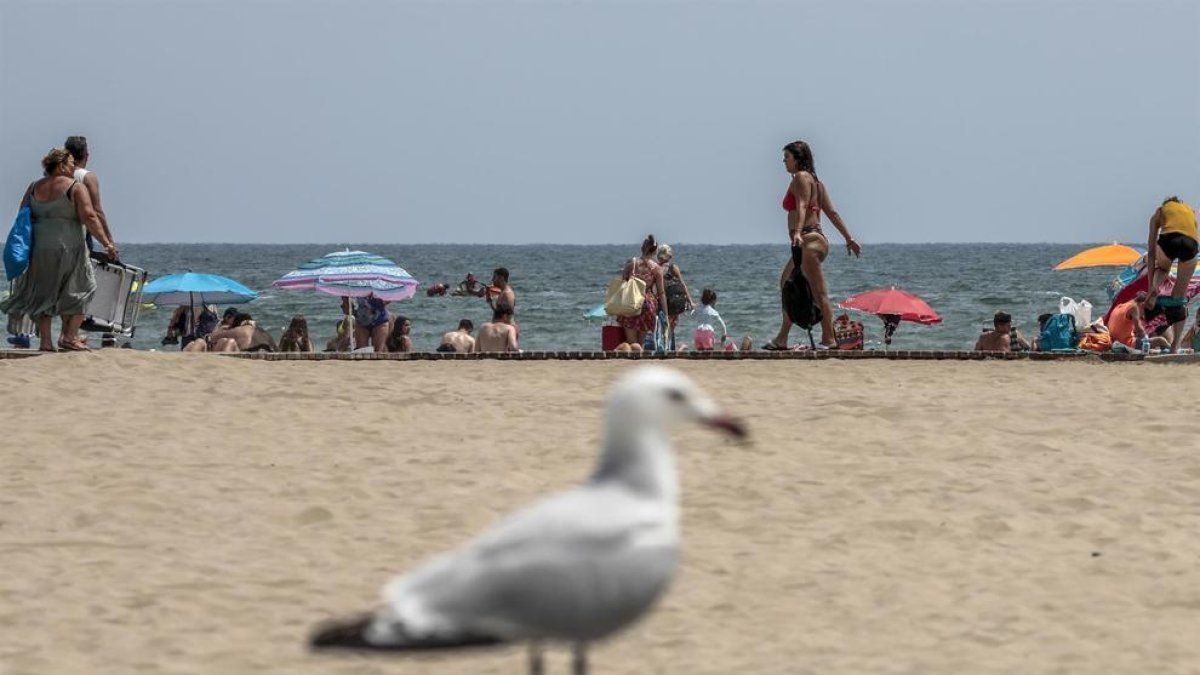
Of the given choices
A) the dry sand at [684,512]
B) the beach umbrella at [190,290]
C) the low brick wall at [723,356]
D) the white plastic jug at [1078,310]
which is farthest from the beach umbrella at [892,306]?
the dry sand at [684,512]

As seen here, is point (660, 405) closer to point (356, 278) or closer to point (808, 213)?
point (808, 213)

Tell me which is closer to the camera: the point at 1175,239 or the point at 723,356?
the point at 723,356

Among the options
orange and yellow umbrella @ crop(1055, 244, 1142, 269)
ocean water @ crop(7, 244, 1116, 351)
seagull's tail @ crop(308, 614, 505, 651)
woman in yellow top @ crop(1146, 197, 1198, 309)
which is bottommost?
ocean water @ crop(7, 244, 1116, 351)

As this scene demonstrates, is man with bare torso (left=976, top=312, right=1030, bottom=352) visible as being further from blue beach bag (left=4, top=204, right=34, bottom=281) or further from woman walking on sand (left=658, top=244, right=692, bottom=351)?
blue beach bag (left=4, top=204, right=34, bottom=281)

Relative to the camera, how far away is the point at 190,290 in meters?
23.5

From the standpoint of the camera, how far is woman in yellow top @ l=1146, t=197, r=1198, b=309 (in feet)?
51.5

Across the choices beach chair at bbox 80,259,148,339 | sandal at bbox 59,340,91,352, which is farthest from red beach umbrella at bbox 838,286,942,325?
sandal at bbox 59,340,91,352

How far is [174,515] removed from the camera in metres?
8.66

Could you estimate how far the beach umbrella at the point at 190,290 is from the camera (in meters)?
23.6

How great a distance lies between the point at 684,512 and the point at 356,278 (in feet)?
43.1

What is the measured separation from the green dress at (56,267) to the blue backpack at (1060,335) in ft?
29.0

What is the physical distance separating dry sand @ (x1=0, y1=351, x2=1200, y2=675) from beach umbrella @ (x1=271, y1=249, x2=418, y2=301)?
760cm

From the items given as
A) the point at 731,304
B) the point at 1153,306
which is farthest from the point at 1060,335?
the point at 731,304

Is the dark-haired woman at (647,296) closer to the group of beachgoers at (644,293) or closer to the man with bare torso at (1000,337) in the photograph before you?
the group of beachgoers at (644,293)
